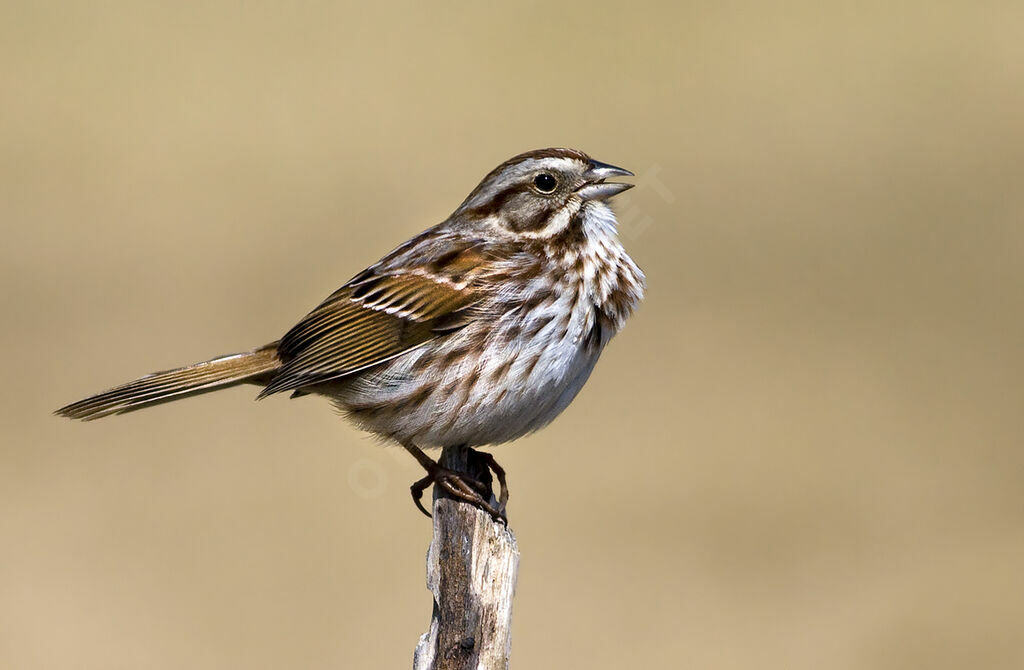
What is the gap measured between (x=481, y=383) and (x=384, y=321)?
515 millimetres

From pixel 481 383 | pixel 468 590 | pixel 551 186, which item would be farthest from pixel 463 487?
pixel 551 186

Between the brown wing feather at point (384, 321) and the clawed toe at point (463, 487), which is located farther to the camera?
the brown wing feather at point (384, 321)

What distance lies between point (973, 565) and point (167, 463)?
19.4 ft

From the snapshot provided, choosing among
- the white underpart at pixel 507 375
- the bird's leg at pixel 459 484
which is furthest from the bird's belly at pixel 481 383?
the bird's leg at pixel 459 484

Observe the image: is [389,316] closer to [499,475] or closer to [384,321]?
[384,321]

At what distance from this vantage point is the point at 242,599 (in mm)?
10039

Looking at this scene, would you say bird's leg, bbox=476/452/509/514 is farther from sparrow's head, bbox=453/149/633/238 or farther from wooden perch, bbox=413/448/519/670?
sparrow's head, bbox=453/149/633/238

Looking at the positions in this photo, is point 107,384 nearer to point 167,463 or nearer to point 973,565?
point 167,463

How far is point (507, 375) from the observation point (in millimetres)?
5508

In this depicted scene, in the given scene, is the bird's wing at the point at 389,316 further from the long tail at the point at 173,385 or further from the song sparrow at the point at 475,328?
the long tail at the point at 173,385

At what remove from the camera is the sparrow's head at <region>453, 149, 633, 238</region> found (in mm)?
5793

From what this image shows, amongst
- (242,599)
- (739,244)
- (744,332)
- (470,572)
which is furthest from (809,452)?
(470,572)

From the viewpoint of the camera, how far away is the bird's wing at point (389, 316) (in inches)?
224

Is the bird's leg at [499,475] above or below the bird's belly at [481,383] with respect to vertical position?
below
